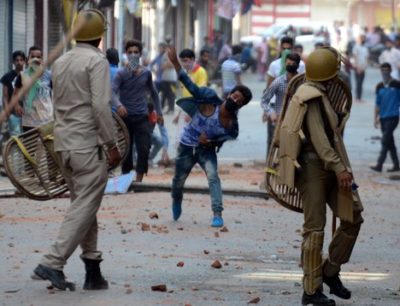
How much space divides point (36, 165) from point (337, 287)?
2486 mm

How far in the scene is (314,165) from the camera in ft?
30.8

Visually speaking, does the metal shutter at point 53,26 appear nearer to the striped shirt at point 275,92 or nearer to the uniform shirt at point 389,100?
the uniform shirt at point 389,100

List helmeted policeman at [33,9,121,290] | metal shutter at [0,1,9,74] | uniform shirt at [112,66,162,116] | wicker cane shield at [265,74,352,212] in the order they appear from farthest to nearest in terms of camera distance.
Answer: metal shutter at [0,1,9,74], uniform shirt at [112,66,162,116], wicker cane shield at [265,74,352,212], helmeted policeman at [33,9,121,290]

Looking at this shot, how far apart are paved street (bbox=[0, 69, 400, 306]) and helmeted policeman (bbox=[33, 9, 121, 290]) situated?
0.37 m

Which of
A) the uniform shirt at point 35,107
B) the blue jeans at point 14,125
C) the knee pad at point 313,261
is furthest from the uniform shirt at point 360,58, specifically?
the knee pad at point 313,261

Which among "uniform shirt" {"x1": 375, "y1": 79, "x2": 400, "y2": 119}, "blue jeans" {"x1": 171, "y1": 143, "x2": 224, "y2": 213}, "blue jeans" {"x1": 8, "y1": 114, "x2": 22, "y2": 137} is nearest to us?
"blue jeans" {"x1": 171, "y1": 143, "x2": 224, "y2": 213}

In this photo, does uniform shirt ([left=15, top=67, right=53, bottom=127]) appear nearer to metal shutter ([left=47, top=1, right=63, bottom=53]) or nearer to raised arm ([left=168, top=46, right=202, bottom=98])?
raised arm ([left=168, top=46, right=202, bottom=98])

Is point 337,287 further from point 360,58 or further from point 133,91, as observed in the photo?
point 360,58

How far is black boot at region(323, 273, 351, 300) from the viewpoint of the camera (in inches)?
377

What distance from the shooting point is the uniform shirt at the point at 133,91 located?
56.4ft

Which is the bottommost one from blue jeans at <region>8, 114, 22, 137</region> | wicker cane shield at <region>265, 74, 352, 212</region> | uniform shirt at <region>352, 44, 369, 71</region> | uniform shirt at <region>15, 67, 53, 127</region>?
uniform shirt at <region>352, 44, 369, 71</region>

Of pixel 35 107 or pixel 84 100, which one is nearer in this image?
pixel 84 100

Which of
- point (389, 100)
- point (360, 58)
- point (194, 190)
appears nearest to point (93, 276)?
→ point (194, 190)

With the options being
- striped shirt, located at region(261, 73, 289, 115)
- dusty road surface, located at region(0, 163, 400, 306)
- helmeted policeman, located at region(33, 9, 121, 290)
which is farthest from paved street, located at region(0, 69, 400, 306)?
striped shirt, located at region(261, 73, 289, 115)
